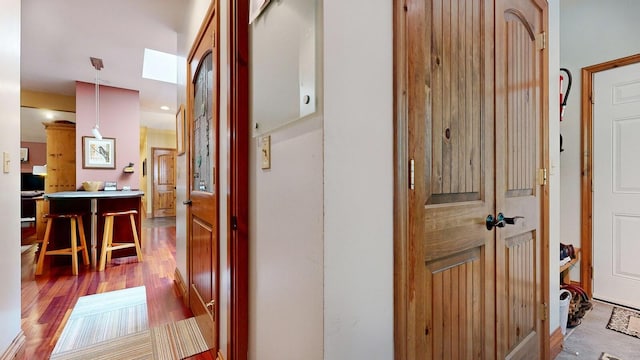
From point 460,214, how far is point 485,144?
0.35 m

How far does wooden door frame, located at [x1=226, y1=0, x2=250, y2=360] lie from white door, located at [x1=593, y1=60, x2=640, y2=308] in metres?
3.10

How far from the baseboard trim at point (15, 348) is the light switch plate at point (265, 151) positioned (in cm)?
181

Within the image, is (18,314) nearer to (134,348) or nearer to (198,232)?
(134,348)

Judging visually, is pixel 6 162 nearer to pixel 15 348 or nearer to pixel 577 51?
pixel 15 348

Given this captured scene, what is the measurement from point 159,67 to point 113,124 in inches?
54.1

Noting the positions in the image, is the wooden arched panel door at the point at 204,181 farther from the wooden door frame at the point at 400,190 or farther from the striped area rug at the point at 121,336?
the wooden door frame at the point at 400,190

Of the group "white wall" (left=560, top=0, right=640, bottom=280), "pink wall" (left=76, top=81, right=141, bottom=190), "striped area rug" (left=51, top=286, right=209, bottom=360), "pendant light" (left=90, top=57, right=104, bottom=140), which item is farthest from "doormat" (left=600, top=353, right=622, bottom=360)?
"pink wall" (left=76, top=81, right=141, bottom=190)

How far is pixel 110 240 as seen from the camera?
3521 millimetres

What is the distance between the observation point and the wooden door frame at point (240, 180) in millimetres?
1205

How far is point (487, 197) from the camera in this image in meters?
1.19

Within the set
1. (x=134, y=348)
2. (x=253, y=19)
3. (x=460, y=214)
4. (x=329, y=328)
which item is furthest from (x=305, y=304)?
(x=134, y=348)

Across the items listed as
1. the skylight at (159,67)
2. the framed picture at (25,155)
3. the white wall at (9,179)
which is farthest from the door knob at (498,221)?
the framed picture at (25,155)

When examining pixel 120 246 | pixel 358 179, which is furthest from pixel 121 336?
pixel 358 179

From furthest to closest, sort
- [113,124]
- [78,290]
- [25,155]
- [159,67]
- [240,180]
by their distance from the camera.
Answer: [25,155] → [113,124] → [159,67] → [78,290] → [240,180]
